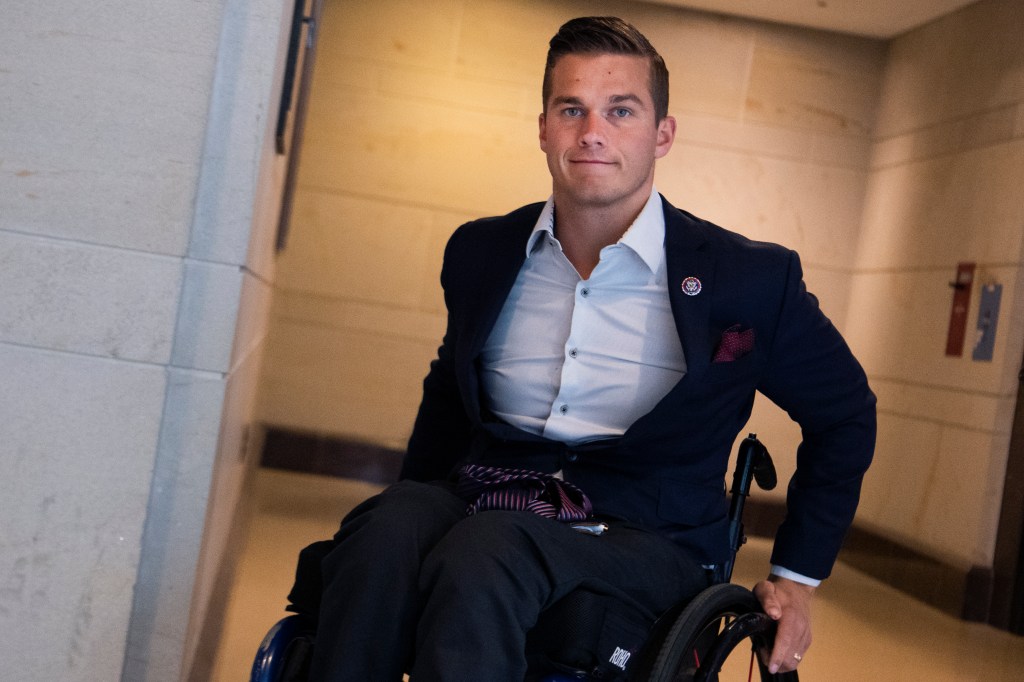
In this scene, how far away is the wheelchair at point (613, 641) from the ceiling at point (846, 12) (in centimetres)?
592

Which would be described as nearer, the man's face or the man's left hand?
the man's left hand

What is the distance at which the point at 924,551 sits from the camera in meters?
6.34


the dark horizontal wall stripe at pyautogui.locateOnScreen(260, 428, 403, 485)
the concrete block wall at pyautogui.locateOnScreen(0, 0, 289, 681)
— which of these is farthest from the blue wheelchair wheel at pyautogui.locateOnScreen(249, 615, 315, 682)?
the dark horizontal wall stripe at pyautogui.locateOnScreen(260, 428, 403, 485)

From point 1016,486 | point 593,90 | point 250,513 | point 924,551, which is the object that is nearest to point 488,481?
point 593,90

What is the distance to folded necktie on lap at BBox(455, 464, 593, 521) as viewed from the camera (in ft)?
5.95

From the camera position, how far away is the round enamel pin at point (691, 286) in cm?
204

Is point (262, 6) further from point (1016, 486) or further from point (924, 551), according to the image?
point (924, 551)

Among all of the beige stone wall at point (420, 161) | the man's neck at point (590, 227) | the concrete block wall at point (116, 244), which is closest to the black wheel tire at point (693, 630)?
the man's neck at point (590, 227)

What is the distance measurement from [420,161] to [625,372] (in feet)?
18.8

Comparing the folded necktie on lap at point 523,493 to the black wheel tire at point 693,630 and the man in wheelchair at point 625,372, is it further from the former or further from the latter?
the black wheel tire at point 693,630

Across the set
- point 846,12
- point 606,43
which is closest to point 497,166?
point 846,12

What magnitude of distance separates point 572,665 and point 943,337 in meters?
5.49

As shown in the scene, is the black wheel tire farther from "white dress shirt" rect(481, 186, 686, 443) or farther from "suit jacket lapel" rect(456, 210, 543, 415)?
"suit jacket lapel" rect(456, 210, 543, 415)

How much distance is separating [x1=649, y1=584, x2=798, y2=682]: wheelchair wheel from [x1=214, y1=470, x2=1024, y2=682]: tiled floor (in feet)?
5.78
